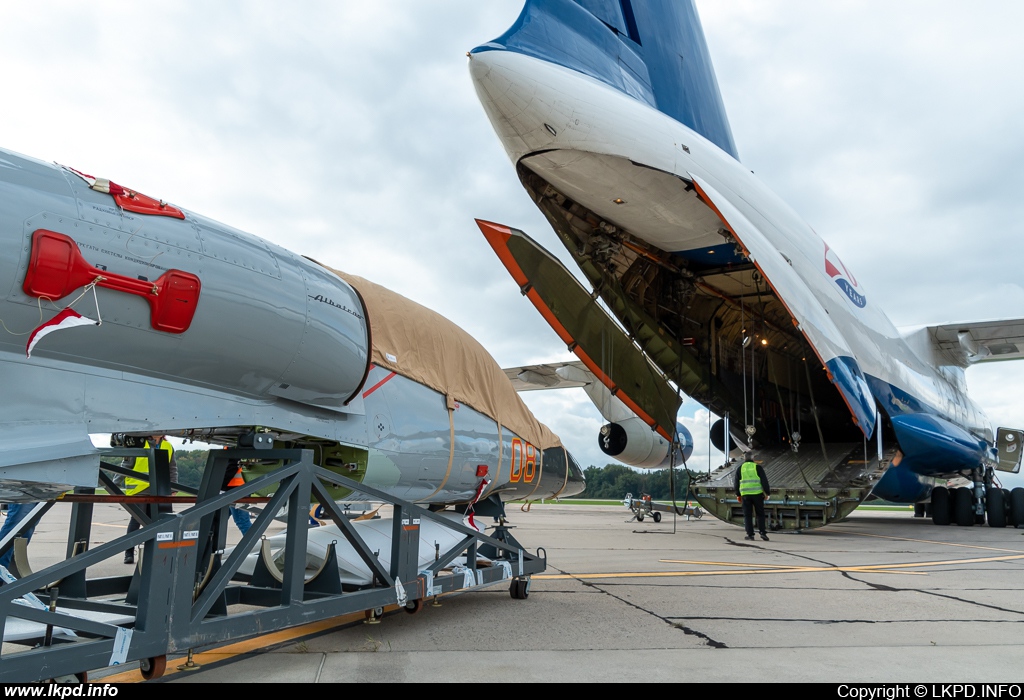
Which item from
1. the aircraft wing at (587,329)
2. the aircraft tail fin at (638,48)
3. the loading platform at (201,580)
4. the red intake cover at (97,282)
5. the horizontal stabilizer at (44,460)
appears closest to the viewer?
the loading platform at (201,580)

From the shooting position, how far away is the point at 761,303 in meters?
14.0

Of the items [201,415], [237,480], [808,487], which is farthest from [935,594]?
[808,487]

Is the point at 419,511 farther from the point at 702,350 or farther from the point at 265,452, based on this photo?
the point at 702,350

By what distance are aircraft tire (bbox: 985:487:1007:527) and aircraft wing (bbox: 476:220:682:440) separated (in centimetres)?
830

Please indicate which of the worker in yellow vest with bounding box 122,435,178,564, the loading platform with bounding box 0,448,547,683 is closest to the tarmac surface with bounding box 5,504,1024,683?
the loading platform with bounding box 0,448,547,683

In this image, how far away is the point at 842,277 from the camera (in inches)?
527

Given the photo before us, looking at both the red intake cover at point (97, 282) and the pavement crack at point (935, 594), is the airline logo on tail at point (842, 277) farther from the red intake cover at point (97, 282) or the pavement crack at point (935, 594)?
the red intake cover at point (97, 282)

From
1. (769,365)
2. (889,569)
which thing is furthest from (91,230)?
(769,365)

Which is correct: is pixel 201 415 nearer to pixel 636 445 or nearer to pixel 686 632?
pixel 686 632

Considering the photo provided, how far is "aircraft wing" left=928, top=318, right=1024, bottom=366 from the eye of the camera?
16703 millimetres

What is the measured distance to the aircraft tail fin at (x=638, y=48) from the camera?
9312 mm

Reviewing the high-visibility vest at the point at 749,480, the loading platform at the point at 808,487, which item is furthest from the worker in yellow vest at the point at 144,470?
the loading platform at the point at 808,487

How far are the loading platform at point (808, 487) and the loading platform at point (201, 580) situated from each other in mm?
9117

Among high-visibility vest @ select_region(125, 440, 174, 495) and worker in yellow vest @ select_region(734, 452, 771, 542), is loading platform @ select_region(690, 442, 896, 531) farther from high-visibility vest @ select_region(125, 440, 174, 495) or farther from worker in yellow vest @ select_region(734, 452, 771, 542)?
high-visibility vest @ select_region(125, 440, 174, 495)
